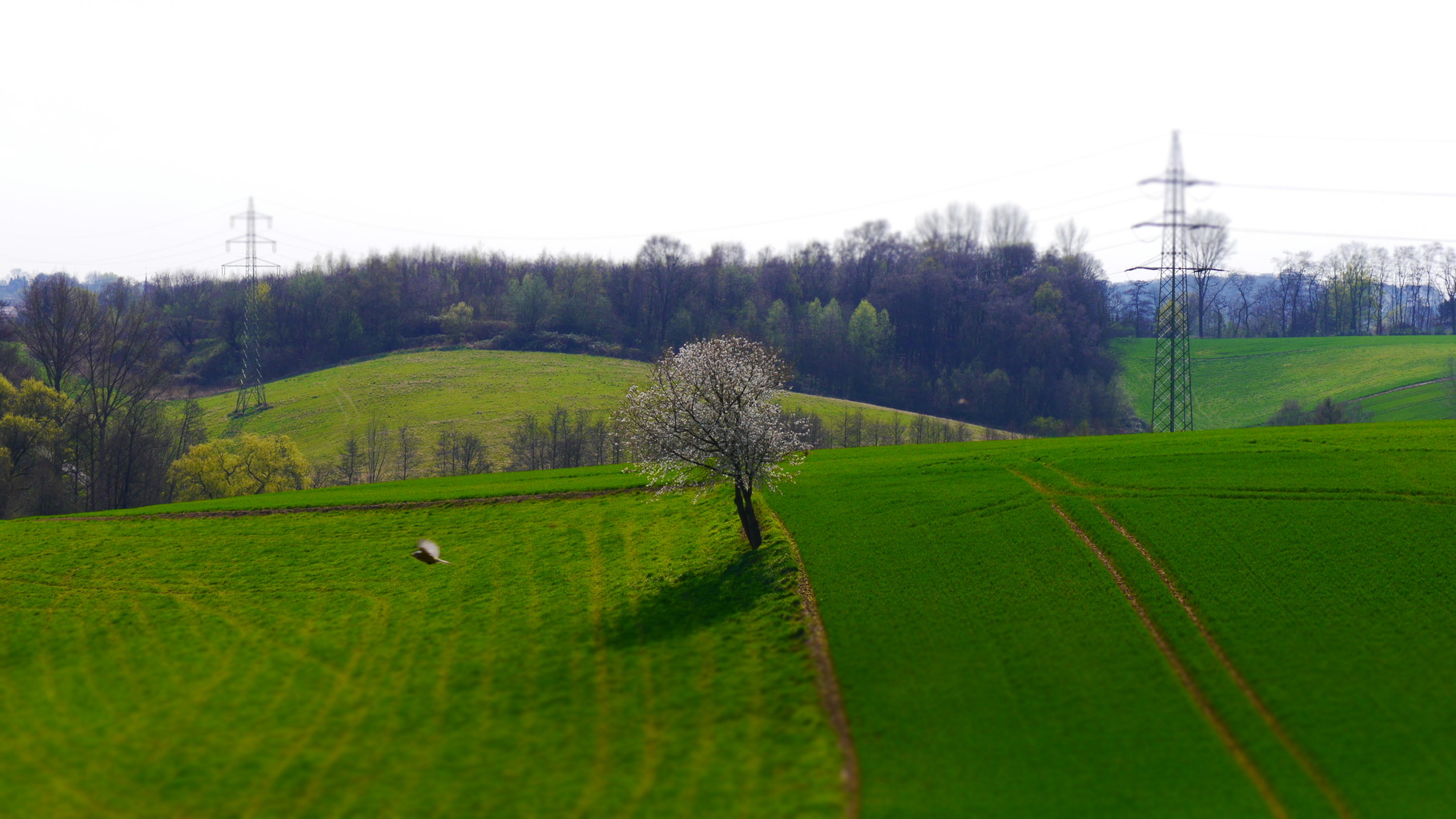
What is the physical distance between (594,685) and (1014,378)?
5809 inches

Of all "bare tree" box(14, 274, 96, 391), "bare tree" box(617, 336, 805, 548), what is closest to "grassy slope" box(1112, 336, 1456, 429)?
"bare tree" box(617, 336, 805, 548)

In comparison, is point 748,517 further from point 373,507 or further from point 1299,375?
point 1299,375

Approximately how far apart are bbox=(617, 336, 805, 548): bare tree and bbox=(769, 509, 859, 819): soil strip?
4.74 meters

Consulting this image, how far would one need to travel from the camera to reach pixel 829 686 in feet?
94.7

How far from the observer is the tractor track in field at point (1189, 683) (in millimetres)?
22708

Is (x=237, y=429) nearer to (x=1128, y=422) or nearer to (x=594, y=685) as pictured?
(x=594, y=685)

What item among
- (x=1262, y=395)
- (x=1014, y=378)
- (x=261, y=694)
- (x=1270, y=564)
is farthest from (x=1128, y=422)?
(x=261, y=694)

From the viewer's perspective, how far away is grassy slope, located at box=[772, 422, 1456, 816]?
23.4 m

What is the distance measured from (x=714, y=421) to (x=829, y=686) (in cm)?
1421

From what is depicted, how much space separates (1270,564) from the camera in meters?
33.8

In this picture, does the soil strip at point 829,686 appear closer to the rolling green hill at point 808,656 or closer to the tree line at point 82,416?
the rolling green hill at point 808,656

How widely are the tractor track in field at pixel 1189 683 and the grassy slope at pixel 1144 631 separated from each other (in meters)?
0.20

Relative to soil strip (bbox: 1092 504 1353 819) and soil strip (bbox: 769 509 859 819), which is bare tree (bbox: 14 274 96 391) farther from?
soil strip (bbox: 1092 504 1353 819)

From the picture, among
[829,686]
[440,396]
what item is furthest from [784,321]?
[829,686]
